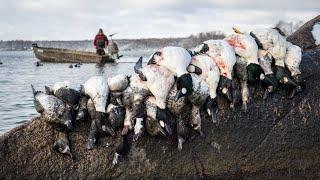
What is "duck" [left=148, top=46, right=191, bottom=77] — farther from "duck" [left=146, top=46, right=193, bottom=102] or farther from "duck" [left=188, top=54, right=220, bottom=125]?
"duck" [left=188, top=54, right=220, bottom=125]

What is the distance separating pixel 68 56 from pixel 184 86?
139 ft

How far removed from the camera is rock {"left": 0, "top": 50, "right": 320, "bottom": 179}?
5.36m

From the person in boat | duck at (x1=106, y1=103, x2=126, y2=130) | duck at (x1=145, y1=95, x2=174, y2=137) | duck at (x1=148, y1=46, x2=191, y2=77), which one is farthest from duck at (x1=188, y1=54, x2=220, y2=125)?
the person in boat

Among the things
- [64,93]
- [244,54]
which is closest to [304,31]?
[244,54]

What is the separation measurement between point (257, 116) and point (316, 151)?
2.40 ft

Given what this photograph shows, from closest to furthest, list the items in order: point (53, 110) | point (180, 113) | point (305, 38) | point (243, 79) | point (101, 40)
→ point (53, 110) < point (180, 113) < point (243, 79) < point (305, 38) < point (101, 40)

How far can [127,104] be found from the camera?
5367mm

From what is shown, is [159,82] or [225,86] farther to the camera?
[225,86]

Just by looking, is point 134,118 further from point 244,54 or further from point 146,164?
point 244,54

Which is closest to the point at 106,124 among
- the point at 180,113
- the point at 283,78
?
the point at 180,113

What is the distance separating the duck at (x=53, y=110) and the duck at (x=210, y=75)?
125 centimetres

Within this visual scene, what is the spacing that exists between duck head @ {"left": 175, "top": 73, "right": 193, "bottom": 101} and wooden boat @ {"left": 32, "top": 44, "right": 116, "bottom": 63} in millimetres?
36083

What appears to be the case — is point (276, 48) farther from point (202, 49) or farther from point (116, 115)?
point (116, 115)

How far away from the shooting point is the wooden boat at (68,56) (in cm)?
4178
